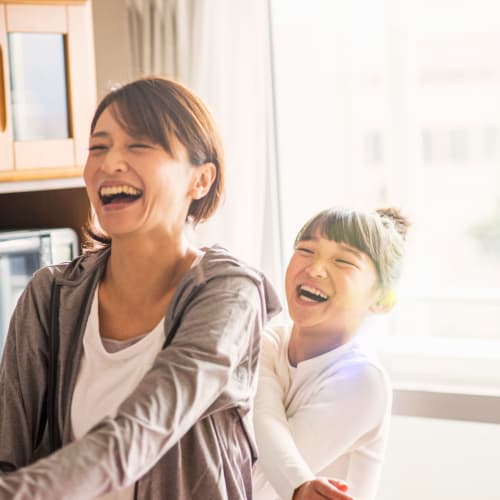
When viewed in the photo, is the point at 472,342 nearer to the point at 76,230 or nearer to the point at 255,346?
the point at 76,230

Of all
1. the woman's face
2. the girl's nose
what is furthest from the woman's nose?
the girl's nose

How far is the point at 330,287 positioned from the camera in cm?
156

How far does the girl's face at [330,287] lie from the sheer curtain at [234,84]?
742 mm

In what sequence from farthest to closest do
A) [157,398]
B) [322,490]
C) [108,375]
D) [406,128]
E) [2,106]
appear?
[406,128] < [2,106] < [322,490] < [108,375] < [157,398]

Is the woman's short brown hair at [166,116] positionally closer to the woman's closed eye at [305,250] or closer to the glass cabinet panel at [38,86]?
the woman's closed eye at [305,250]

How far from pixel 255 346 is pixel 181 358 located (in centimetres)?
15

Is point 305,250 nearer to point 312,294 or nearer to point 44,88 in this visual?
point 312,294

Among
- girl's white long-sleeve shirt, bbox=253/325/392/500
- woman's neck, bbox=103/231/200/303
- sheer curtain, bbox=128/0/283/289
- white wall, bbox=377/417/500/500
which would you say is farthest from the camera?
sheer curtain, bbox=128/0/283/289

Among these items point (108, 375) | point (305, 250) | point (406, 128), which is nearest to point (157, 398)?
point (108, 375)

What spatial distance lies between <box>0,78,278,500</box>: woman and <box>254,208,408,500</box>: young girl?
0.33 metres

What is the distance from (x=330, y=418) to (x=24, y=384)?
0.54 m

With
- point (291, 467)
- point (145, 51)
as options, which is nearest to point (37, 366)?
point (291, 467)

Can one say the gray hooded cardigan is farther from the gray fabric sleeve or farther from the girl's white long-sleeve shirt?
the girl's white long-sleeve shirt

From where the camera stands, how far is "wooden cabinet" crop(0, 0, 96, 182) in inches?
73.6
